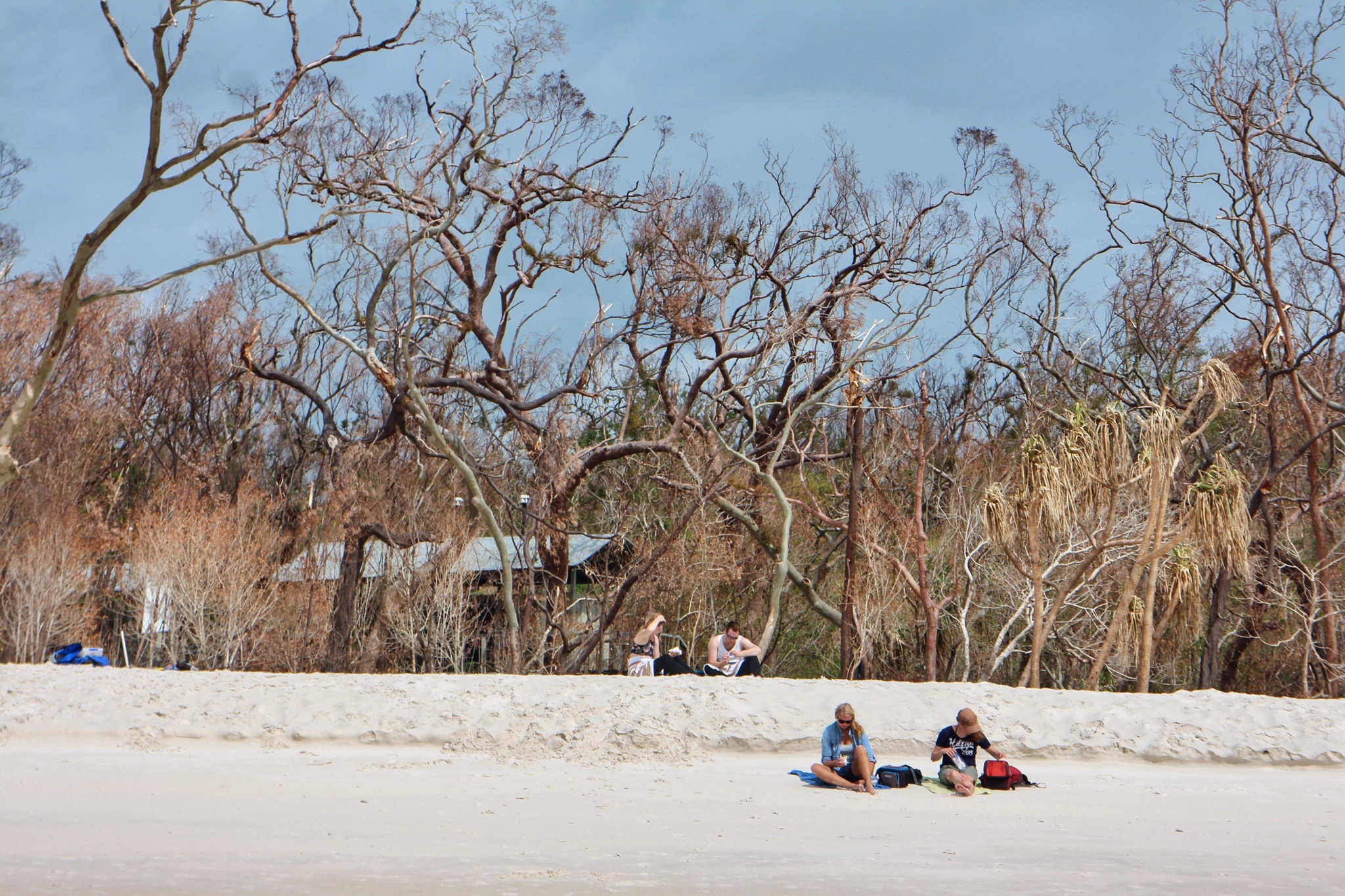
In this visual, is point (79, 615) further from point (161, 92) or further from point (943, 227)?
point (943, 227)

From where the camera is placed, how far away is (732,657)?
14.8 m

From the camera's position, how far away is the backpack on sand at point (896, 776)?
9750mm

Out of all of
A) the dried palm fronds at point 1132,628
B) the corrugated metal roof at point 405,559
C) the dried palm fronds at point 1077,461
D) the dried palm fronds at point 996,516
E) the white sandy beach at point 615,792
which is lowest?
the white sandy beach at point 615,792

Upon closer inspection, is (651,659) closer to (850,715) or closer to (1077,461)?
(850,715)

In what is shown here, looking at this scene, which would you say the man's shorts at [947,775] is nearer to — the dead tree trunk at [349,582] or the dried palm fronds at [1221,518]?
the dried palm fronds at [1221,518]

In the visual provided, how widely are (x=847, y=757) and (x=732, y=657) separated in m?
5.10

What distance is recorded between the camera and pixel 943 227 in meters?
23.5

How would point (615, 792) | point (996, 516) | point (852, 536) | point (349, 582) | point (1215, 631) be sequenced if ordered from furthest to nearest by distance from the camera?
point (349, 582), point (1215, 631), point (852, 536), point (996, 516), point (615, 792)

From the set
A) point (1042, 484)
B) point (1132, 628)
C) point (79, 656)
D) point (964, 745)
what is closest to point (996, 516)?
point (1042, 484)

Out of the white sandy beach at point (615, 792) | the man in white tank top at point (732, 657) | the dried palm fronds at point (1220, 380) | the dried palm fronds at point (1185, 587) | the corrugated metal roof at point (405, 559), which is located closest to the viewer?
the white sandy beach at point (615, 792)


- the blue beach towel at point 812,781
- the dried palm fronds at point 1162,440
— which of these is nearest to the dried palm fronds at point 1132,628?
the dried palm fronds at point 1162,440

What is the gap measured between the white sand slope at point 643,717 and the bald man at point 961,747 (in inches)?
72.5

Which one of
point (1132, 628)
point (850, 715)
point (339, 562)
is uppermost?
point (339, 562)

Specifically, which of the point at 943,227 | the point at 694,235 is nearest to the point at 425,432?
the point at 694,235
